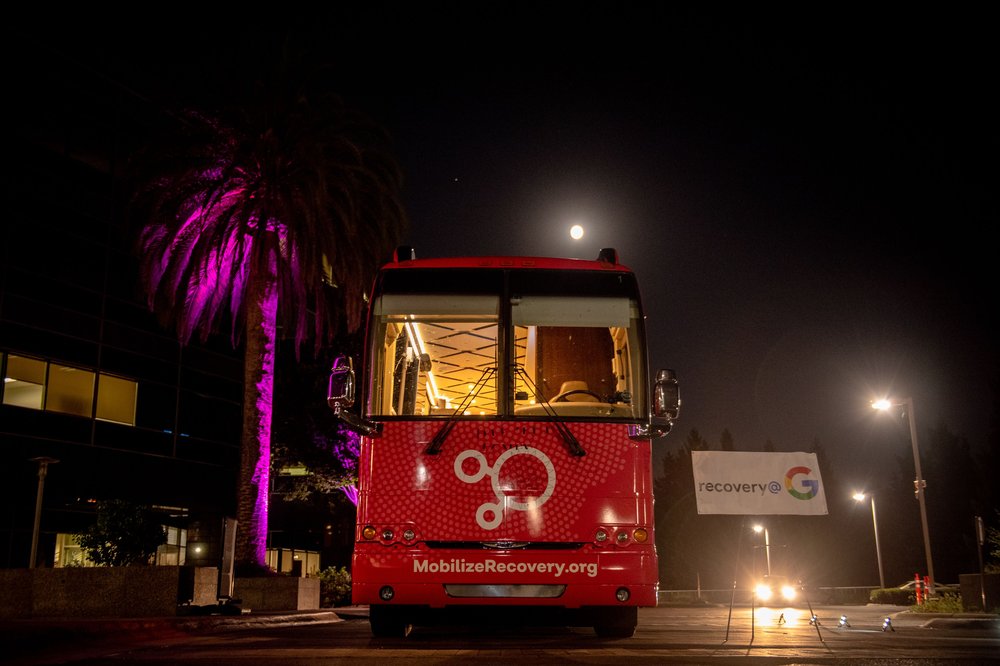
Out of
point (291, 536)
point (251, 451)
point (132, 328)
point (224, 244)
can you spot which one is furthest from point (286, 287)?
point (291, 536)

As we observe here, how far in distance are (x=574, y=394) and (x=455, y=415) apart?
3.69ft

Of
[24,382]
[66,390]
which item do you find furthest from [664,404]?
[66,390]

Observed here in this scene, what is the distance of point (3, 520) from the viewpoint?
2856cm

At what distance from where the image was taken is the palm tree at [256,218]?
76.5 feet

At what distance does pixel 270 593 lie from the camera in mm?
23375

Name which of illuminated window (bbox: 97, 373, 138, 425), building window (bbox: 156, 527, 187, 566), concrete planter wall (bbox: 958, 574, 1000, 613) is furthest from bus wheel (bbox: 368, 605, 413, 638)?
building window (bbox: 156, 527, 187, 566)

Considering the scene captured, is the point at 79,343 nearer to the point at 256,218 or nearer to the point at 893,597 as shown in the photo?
the point at 256,218

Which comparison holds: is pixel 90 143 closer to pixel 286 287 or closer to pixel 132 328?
pixel 132 328

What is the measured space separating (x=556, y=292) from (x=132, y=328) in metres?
28.4

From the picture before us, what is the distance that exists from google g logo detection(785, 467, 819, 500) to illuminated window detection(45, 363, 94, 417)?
86.0ft

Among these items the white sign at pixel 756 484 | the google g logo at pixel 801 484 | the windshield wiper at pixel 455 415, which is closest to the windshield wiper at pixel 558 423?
the windshield wiper at pixel 455 415

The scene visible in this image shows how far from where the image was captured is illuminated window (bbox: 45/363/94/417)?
100ft

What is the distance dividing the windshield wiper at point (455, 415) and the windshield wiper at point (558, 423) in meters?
0.28

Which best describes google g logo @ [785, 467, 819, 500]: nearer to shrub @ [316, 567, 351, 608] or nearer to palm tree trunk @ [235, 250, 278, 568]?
shrub @ [316, 567, 351, 608]
